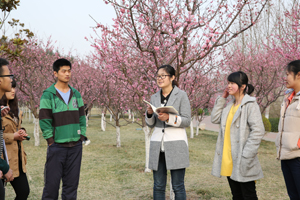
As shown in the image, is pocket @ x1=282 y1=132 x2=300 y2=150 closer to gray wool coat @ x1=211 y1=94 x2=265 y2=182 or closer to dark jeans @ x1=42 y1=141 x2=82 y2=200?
gray wool coat @ x1=211 y1=94 x2=265 y2=182

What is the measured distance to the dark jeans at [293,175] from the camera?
2.54m

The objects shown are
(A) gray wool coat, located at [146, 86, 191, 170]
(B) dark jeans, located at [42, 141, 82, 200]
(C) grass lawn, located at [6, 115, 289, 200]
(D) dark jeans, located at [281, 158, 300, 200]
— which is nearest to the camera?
(D) dark jeans, located at [281, 158, 300, 200]

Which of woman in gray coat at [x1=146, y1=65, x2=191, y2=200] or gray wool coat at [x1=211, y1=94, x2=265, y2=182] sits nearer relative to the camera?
gray wool coat at [x1=211, y1=94, x2=265, y2=182]

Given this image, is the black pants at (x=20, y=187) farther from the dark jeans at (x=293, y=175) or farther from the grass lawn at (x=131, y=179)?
the dark jeans at (x=293, y=175)

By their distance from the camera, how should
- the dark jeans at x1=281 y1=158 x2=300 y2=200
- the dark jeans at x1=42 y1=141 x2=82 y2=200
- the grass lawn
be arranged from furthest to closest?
the grass lawn
the dark jeans at x1=42 y1=141 x2=82 y2=200
the dark jeans at x1=281 y1=158 x2=300 y2=200

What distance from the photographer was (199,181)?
19.6 feet

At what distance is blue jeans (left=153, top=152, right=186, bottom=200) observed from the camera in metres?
2.86

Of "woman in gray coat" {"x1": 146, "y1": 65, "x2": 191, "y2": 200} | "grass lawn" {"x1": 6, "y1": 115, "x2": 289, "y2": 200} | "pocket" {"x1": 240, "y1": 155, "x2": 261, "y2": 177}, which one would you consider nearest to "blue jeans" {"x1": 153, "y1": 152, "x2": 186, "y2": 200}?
"woman in gray coat" {"x1": 146, "y1": 65, "x2": 191, "y2": 200}

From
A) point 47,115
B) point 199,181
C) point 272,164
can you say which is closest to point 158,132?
point 47,115

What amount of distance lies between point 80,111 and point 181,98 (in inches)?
53.3

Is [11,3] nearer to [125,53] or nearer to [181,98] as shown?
[125,53]

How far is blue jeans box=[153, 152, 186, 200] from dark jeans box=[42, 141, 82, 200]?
1.04 m

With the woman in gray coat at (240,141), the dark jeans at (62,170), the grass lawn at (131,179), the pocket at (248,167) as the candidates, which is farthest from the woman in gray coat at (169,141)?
the grass lawn at (131,179)

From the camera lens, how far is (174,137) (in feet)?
9.59
